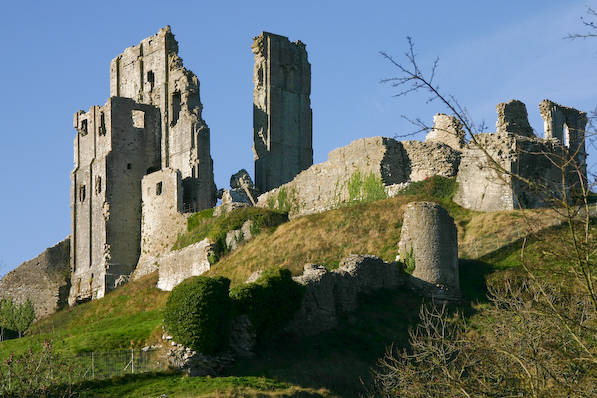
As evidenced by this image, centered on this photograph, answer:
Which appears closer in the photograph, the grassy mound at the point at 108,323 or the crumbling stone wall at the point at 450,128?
the grassy mound at the point at 108,323

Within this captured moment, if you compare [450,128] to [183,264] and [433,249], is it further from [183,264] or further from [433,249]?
[433,249]

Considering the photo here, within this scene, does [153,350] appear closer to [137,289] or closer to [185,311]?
[185,311]

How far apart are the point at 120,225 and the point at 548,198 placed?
49.3m

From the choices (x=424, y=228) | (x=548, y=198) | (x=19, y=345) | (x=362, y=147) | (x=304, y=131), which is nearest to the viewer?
(x=548, y=198)

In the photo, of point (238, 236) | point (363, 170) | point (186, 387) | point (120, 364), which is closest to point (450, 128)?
point (363, 170)

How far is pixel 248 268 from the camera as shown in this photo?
43625 millimetres

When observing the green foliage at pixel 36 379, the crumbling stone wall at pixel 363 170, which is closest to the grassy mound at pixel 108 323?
the green foliage at pixel 36 379

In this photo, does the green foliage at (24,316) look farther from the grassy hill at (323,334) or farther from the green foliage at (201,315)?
the green foliage at (201,315)

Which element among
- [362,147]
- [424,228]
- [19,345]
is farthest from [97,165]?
[424,228]

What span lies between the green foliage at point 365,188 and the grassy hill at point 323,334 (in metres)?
1.84

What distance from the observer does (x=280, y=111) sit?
220ft

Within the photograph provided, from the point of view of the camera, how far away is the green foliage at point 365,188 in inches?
A: 1844

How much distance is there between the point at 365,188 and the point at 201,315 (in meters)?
20.6

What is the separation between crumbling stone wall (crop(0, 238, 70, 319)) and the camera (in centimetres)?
6047
